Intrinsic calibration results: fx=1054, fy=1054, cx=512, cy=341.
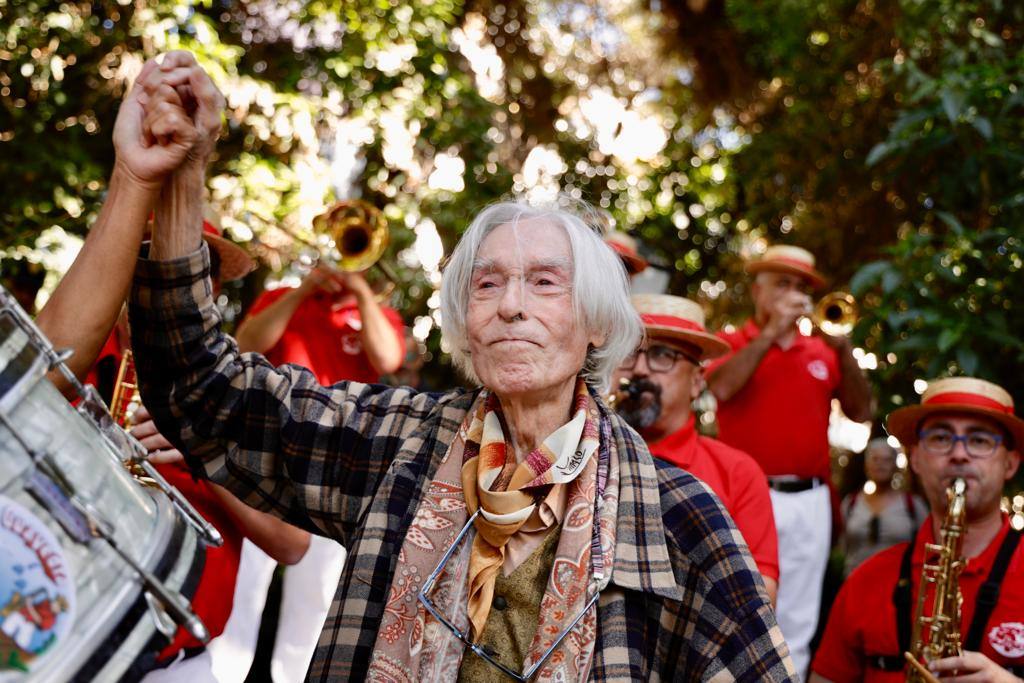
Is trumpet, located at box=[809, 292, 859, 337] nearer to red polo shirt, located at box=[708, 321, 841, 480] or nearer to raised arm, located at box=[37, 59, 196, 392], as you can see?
red polo shirt, located at box=[708, 321, 841, 480]

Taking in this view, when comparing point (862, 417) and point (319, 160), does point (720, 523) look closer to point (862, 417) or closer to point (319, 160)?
point (862, 417)

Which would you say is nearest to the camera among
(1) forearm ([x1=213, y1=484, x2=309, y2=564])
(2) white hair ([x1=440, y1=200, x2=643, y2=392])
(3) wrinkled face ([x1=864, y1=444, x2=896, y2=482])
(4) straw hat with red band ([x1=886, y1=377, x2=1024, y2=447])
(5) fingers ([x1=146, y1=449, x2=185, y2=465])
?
(2) white hair ([x1=440, y1=200, x2=643, y2=392])

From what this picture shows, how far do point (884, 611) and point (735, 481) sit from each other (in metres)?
0.73

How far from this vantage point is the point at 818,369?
5.89 meters

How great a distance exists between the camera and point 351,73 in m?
7.47

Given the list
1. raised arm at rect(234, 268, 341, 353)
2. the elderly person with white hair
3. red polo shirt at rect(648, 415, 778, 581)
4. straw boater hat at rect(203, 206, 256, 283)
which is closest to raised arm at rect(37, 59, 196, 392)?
the elderly person with white hair

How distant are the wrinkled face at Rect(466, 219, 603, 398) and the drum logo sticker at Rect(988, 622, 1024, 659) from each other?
Result: 213 centimetres

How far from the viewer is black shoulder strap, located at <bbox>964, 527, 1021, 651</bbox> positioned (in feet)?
12.2

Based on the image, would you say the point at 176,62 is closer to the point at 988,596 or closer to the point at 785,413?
the point at 988,596

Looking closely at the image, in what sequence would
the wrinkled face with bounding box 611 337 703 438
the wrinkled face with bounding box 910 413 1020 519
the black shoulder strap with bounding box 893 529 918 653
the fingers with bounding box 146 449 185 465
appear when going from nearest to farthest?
1. the fingers with bounding box 146 449 185 465
2. the black shoulder strap with bounding box 893 529 918 653
3. the wrinkled face with bounding box 910 413 1020 519
4. the wrinkled face with bounding box 611 337 703 438

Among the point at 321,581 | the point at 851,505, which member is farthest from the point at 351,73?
the point at 851,505

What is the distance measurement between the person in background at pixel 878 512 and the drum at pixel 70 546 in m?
7.35

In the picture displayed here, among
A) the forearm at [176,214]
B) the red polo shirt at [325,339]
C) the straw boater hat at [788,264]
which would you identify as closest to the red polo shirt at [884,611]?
the straw boater hat at [788,264]

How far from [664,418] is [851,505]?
528 cm
